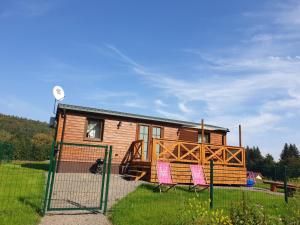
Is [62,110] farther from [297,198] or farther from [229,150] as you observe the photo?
[297,198]

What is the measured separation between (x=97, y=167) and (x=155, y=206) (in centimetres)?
730

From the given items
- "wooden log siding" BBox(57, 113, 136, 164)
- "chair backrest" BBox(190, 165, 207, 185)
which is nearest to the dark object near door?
"wooden log siding" BBox(57, 113, 136, 164)

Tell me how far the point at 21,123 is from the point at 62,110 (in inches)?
3116

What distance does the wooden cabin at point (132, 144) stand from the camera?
1349 centimetres

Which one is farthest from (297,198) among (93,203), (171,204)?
(93,203)

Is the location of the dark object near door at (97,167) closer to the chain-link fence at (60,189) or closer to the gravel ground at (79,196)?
the chain-link fence at (60,189)

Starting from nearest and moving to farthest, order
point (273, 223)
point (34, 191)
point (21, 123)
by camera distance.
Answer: point (273, 223) → point (34, 191) → point (21, 123)

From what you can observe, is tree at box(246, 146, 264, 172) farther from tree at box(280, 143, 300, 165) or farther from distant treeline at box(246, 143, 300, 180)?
tree at box(280, 143, 300, 165)

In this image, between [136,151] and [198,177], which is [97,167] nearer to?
[136,151]

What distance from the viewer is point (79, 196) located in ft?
28.4

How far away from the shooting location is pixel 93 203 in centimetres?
780

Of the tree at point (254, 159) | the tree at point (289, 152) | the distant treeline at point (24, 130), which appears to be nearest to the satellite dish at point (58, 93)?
the distant treeline at point (24, 130)

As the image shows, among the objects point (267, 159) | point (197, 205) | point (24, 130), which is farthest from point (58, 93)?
point (24, 130)

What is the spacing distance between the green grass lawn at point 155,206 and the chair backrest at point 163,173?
1.59ft
